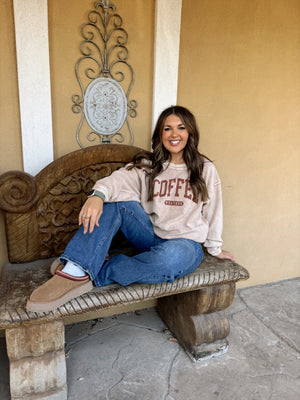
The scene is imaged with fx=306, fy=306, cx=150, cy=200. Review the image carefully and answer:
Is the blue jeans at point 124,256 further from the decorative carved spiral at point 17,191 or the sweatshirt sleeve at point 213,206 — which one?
the decorative carved spiral at point 17,191

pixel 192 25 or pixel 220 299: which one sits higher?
pixel 192 25

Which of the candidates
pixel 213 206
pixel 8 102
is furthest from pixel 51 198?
pixel 213 206

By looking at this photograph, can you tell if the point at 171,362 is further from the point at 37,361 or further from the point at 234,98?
the point at 234,98

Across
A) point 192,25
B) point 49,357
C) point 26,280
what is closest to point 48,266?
point 26,280

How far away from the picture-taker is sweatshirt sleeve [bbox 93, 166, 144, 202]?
5.68ft

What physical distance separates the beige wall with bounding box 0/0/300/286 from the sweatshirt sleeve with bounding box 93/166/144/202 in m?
0.46

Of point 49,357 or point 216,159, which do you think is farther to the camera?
point 216,159

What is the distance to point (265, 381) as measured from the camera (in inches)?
72.1

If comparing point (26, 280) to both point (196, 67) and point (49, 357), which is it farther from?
point (196, 67)

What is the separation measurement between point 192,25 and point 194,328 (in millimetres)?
2180

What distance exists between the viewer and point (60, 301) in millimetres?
1490

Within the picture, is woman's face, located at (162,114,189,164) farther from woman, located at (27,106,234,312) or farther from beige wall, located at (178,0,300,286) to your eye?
beige wall, located at (178,0,300,286)

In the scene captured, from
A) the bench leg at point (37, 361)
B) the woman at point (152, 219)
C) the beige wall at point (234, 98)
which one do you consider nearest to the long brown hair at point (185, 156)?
the woman at point (152, 219)

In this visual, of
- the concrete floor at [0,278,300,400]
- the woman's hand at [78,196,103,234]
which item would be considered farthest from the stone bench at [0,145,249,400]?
the woman's hand at [78,196,103,234]
